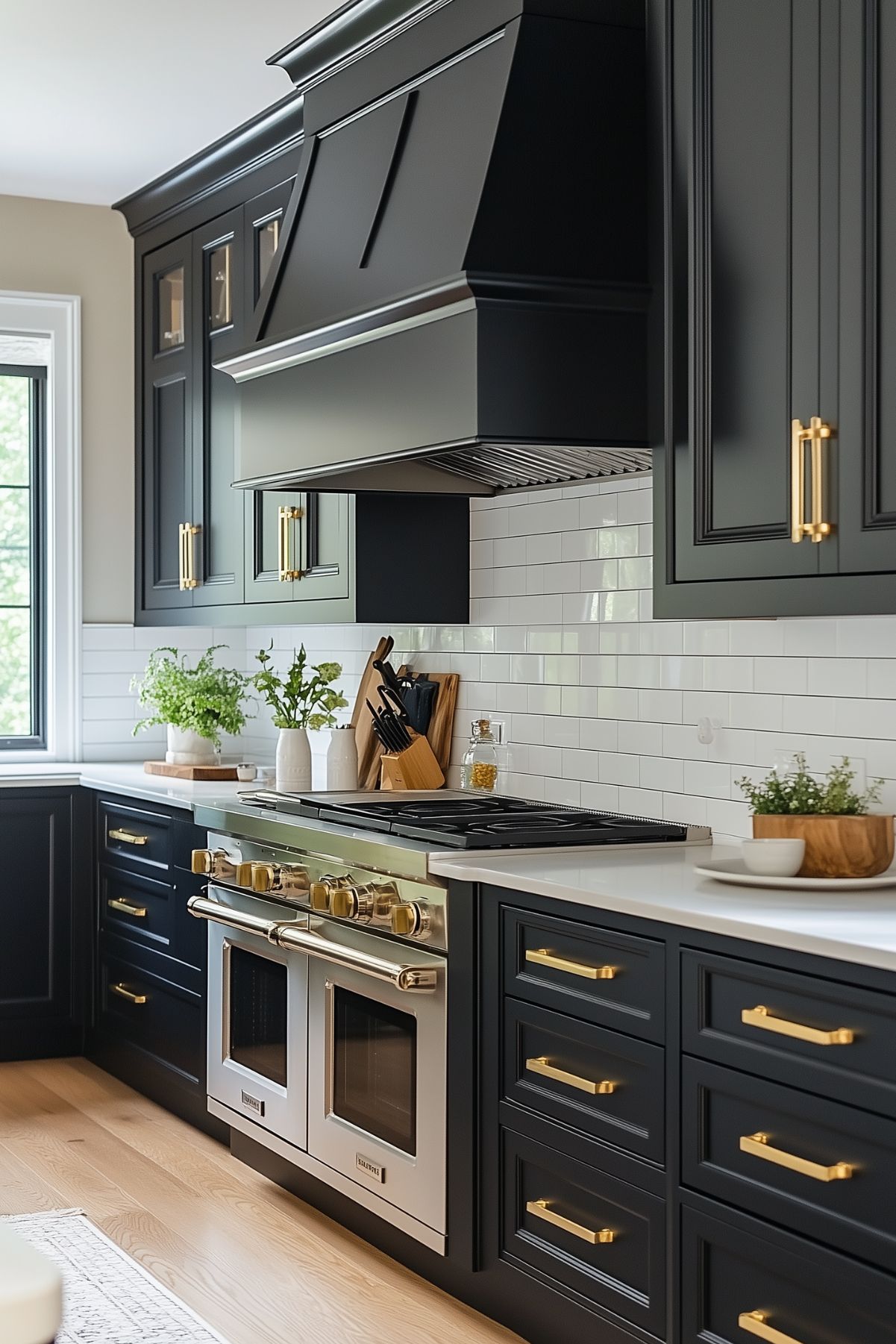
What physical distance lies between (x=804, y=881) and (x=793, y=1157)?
51 centimetres

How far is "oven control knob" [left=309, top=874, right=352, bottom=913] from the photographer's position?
3400mm

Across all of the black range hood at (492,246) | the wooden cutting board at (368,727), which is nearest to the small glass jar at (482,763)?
the wooden cutting board at (368,727)

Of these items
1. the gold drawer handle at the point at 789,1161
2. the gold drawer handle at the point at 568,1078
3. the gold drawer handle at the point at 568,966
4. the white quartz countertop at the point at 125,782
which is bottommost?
the gold drawer handle at the point at 568,1078

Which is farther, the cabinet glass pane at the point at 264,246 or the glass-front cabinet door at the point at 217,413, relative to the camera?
the glass-front cabinet door at the point at 217,413

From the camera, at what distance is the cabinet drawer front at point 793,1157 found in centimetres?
208

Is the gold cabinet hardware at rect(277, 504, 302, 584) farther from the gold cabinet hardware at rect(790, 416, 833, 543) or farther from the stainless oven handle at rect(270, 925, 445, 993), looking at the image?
the gold cabinet hardware at rect(790, 416, 833, 543)

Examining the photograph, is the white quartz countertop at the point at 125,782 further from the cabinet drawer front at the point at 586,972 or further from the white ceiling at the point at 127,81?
the white ceiling at the point at 127,81

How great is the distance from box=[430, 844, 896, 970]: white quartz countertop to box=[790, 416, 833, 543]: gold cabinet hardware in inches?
22.5

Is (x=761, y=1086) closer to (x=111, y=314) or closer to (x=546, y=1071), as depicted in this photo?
(x=546, y=1071)

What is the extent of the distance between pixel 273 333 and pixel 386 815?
116 centimetres

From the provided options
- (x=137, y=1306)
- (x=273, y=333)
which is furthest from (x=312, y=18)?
(x=137, y=1306)

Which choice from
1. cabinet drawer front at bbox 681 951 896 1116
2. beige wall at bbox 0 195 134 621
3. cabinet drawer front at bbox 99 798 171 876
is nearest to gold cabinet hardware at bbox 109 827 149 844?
cabinet drawer front at bbox 99 798 171 876

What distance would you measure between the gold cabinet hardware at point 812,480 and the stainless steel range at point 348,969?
0.87m

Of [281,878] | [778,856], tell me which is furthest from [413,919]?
[778,856]
